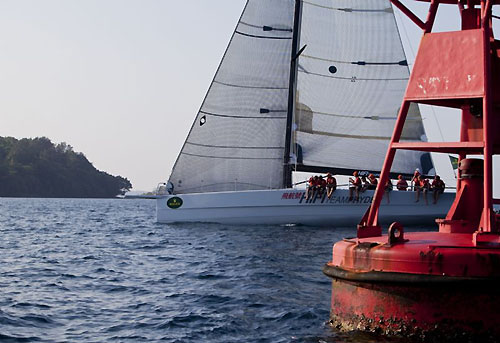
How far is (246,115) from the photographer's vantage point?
34281 mm

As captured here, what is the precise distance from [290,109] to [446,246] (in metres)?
25.3

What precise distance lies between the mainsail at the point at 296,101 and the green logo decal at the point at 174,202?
65 centimetres

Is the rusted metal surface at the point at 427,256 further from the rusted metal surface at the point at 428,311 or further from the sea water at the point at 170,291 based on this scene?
the sea water at the point at 170,291

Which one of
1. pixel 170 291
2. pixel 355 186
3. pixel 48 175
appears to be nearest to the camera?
pixel 170 291

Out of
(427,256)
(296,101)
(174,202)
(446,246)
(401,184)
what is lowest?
(427,256)

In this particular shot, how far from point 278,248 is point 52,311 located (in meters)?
10.2

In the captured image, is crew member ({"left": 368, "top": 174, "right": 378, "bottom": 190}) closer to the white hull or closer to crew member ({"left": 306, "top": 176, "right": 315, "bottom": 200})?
the white hull

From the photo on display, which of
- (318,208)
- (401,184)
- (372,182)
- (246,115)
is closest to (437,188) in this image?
(401,184)

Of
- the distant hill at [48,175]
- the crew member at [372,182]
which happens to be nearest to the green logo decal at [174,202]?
the crew member at [372,182]

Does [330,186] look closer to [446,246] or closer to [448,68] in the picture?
[448,68]

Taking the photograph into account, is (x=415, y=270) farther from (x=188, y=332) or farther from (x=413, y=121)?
(x=413, y=121)

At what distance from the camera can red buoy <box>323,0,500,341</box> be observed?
8.76 metres

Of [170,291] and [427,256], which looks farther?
[170,291]

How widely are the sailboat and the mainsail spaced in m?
0.04
